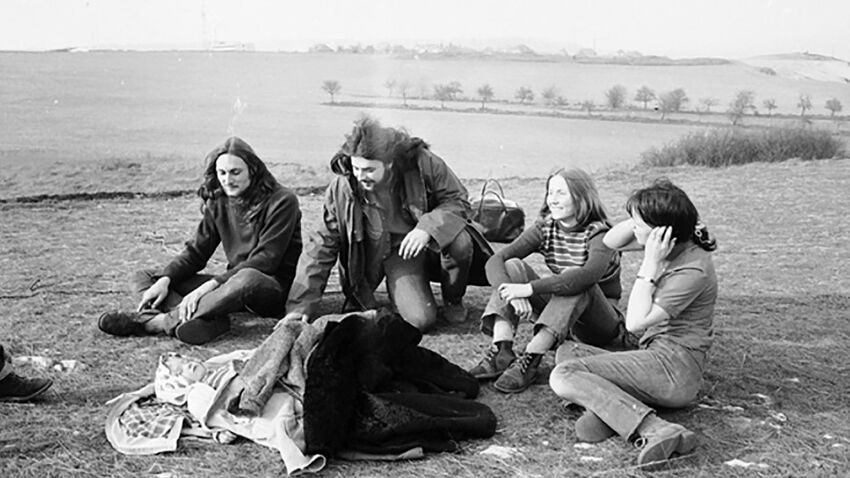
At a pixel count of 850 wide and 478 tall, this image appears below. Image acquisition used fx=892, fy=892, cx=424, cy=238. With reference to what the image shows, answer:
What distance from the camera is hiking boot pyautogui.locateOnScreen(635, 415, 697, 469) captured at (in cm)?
296

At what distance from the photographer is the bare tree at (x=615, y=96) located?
9938 millimetres

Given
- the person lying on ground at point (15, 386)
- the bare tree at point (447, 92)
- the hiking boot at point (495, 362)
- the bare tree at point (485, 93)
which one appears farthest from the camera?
the bare tree at point (485, 93)

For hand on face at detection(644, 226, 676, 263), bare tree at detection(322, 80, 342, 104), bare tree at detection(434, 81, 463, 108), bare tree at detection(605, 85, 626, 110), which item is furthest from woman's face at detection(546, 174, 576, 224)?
bare tree at detection(605, 85, 626, 110)

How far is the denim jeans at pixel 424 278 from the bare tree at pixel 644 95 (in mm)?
6145

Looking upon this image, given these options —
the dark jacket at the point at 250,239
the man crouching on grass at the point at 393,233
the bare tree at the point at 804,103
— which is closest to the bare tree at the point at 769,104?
the bare tree at the point at 804,103

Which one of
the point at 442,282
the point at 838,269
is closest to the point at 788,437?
the point at 442,282

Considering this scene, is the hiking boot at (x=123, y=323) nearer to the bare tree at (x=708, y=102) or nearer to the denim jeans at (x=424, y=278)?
the denim jeans at (x=424, y=278)

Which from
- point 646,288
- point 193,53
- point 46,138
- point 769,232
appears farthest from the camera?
point 193,53

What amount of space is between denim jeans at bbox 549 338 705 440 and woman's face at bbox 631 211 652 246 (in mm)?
390

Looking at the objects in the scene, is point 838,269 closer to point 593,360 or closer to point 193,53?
point 593,360

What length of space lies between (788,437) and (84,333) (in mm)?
3270

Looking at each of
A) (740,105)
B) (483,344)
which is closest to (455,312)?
(483,344)

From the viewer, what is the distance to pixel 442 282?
15.5 feet

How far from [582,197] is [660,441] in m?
1.26
